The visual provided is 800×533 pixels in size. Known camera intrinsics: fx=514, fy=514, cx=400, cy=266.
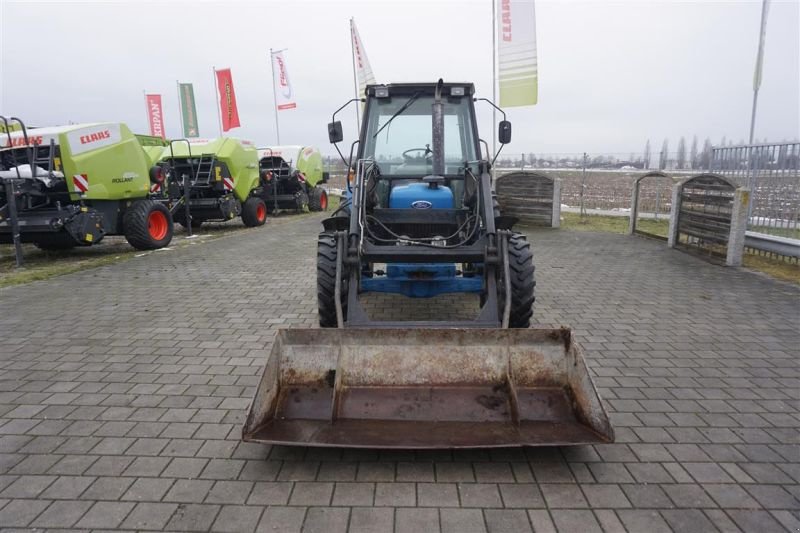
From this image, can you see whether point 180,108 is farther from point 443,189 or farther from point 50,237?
point 443,189

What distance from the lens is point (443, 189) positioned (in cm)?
521

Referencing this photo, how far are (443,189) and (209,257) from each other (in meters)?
6.09

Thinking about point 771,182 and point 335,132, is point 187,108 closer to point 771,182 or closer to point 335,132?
point 335,132

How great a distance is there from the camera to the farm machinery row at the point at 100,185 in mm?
8375

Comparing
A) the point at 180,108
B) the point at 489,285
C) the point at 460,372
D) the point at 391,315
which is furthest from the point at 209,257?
the point at 180,108

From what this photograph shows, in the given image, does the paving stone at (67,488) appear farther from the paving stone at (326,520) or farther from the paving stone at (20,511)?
the paving stone at (326,520)

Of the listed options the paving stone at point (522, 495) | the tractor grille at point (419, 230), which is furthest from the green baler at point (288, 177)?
the paving stone at point (522, 495)

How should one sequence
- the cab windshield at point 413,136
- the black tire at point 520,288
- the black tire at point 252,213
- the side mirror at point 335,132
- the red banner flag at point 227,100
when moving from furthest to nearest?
the red banner flag at point 227,100 < the black tire at point 252,213 < the side mirror at point 335,132 < the cab windshield at point 413,136 < the black tire at point 520,288

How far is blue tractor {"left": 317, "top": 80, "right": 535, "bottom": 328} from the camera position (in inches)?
171

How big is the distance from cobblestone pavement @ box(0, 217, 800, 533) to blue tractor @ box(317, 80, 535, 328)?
961mm

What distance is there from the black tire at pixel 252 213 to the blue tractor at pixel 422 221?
377 inches

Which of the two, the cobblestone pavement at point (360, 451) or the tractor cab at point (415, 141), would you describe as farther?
the tractor cab at point (415, 141)

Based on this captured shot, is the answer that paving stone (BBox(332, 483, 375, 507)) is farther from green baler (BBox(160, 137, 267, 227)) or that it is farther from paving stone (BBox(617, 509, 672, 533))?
green baler (BBox(160, 137, 267, 227))

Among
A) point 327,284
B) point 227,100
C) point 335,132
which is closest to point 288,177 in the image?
point 227,100
